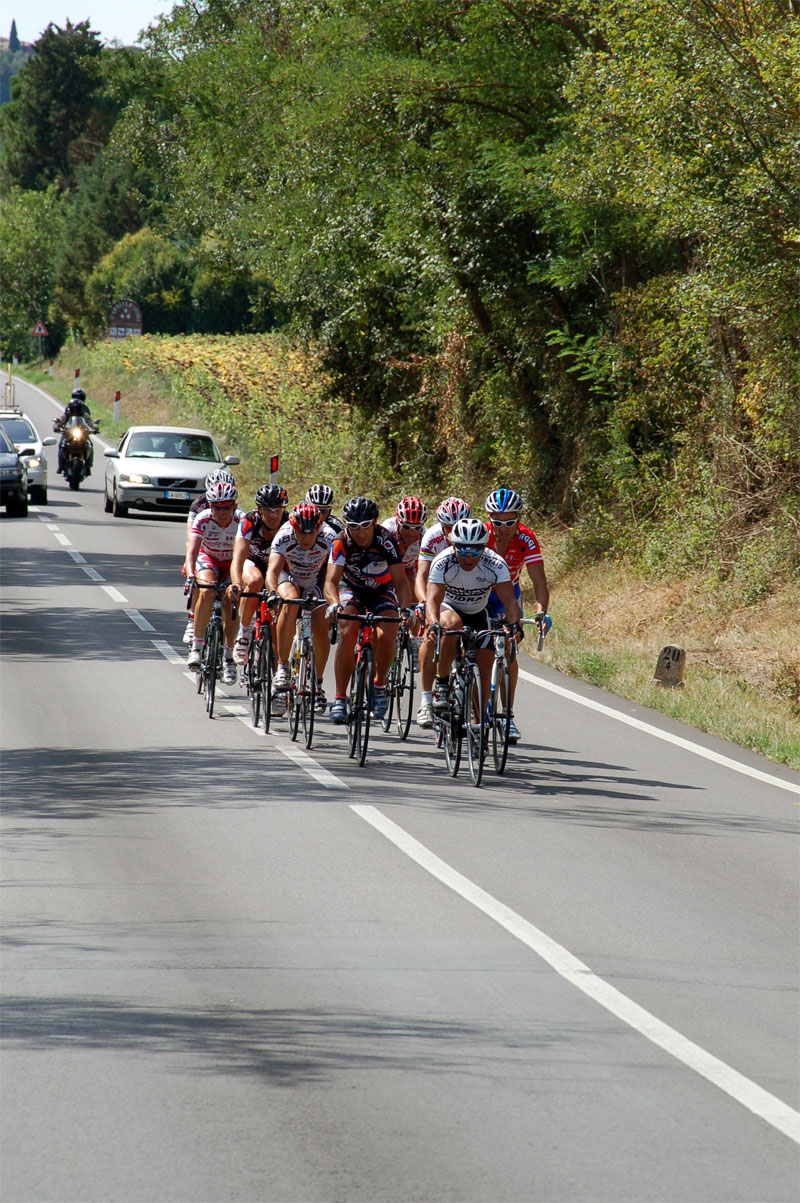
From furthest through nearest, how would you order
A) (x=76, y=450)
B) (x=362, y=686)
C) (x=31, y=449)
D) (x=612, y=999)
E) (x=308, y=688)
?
(x=76, y=450)
(x=31, y=449)
(x=308, y=688)
(x=362, y=686)
(x=612, y=999)

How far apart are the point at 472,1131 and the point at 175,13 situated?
4134 cm

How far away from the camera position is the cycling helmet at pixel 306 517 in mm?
11719

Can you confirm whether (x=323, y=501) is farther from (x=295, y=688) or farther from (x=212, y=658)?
(x=212, y=658)

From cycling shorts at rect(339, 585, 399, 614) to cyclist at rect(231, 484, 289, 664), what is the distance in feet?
3.72

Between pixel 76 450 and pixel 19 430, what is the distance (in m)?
2.83

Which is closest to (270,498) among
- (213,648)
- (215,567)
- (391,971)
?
(215,567)

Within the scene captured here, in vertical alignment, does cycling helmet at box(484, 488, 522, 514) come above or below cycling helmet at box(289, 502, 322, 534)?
above

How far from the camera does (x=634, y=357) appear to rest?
20062 millimetres

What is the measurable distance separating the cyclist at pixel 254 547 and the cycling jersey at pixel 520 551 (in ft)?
6.12

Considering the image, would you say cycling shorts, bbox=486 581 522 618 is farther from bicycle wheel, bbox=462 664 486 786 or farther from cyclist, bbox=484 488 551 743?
bicycle wheel, bbox=462 664 486 786

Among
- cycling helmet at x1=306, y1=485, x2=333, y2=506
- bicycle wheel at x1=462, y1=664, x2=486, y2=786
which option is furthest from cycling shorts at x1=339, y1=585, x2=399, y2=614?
bicycle wheel at x1=462, y1=664, x2=486, y2=786

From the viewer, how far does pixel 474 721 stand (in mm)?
10453

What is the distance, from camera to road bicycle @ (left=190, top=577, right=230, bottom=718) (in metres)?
12.7

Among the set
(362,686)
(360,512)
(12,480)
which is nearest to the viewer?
(362,686)
